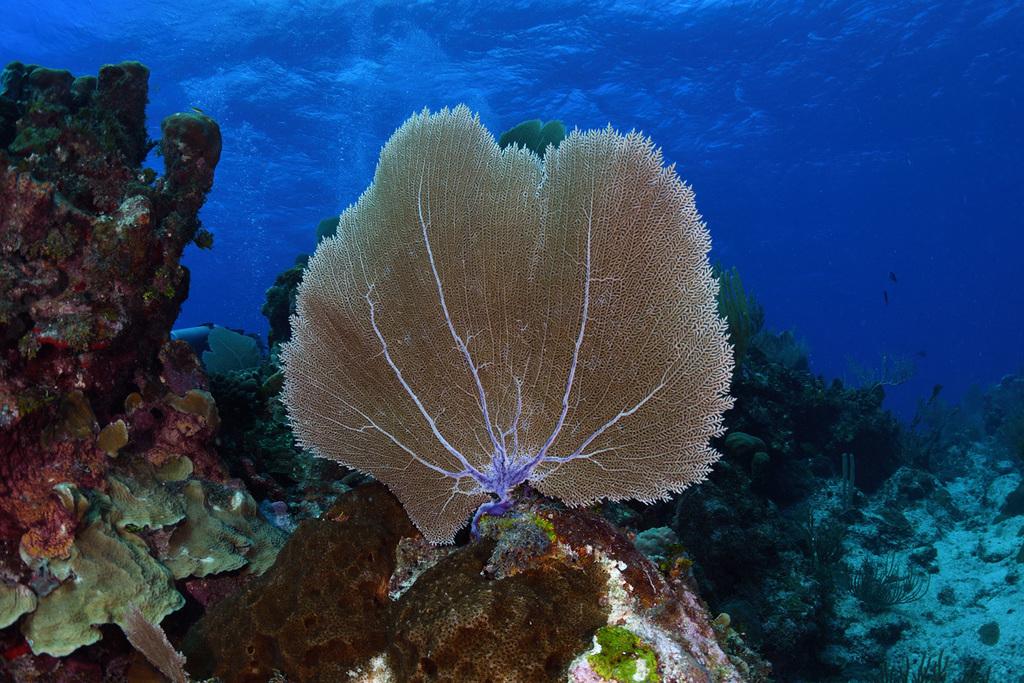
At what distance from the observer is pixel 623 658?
8.30 feet

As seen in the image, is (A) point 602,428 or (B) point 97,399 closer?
(A) point 602,428

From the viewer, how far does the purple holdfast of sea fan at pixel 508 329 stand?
3090 millimetres

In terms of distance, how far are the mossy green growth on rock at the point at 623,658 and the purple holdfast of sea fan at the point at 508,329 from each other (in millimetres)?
754

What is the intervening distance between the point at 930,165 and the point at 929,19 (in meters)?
22.5

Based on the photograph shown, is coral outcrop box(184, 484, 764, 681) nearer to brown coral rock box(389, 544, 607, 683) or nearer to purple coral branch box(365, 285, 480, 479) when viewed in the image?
brown coral rock box(389, 544, 607, 683)

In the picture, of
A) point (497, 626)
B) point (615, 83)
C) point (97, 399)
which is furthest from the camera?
point (615, 83)

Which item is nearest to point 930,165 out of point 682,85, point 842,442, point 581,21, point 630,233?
point 682,85

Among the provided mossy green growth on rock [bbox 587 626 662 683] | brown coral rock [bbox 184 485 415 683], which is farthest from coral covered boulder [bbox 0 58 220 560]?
mossy green growth on rock [bbox 587 626 662 683]

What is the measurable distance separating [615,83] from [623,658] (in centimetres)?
3338

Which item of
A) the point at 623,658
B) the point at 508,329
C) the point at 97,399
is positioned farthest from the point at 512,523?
the point at 97,399

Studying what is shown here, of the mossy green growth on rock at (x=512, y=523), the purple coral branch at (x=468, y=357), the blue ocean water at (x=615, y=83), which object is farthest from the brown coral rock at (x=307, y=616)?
the blue ocean water at (x=615, y=83)

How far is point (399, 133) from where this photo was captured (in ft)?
11.7

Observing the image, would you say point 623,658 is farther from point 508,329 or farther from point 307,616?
point 508,329

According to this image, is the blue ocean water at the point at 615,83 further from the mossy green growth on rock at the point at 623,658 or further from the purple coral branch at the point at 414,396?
the mossy green growth on rock at the point at 623,658
